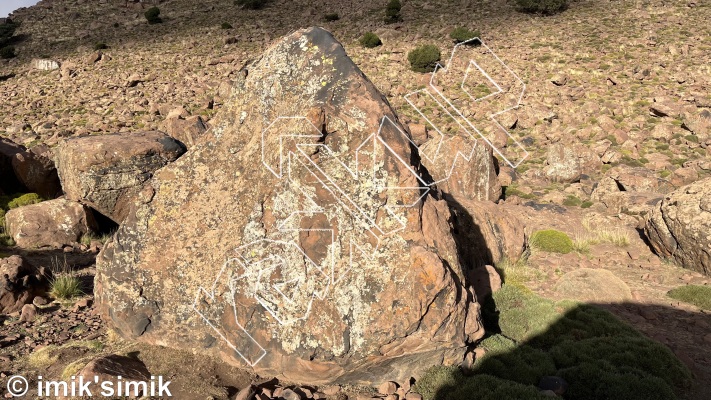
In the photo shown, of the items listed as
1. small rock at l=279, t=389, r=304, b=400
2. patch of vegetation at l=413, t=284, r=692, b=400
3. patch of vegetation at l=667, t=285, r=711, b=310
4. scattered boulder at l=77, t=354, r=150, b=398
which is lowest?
patch of vegetation at l=667, t=285, r=711, b=310

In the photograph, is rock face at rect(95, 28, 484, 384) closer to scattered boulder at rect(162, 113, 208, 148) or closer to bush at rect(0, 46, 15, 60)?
scattered boulder at rect(162, 113, 208, 148)

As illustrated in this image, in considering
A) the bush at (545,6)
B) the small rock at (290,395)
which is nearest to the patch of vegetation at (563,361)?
the small rock at (290,395)

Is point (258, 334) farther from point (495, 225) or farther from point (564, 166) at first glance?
point (564, 166)

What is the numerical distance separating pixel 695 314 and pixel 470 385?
7.08 meters

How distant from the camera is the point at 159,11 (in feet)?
165

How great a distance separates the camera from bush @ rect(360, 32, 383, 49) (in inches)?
1475

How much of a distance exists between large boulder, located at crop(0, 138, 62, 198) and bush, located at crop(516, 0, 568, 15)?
35691 mm

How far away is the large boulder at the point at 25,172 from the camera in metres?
17.0

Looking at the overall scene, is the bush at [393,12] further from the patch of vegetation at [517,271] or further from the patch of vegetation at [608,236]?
the patch of vegetation at [517,271]

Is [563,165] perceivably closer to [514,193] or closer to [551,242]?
[514,193]

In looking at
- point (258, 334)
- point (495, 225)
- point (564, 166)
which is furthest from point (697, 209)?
point (258, 334)

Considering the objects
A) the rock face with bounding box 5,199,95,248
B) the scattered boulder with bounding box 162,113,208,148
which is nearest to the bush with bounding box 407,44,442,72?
the scattered boulder with bounding box 162,113,208,148

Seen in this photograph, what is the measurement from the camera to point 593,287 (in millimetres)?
11336

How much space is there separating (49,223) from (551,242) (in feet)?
46.1
